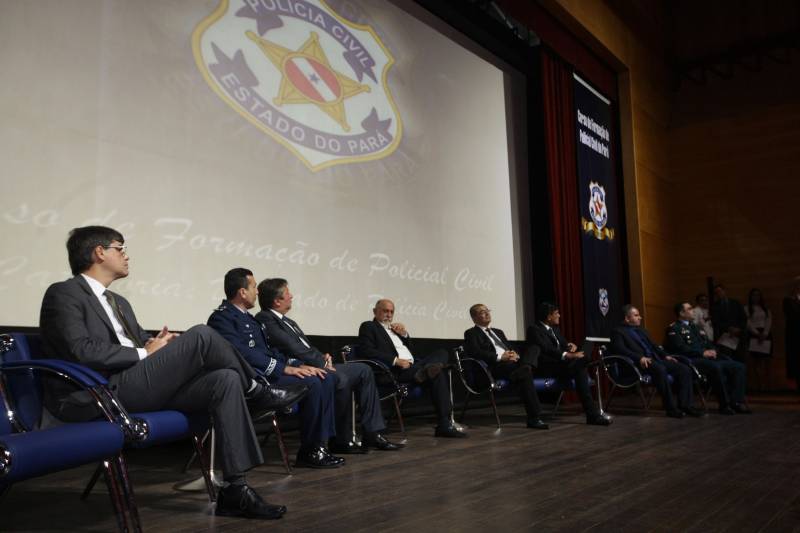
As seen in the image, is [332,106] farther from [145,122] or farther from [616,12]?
[616,12]

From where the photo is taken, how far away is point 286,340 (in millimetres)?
3541

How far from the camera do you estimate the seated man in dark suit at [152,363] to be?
82.7 inches

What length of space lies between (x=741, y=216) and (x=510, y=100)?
4224mm

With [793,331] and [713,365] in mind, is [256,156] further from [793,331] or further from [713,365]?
[793,331]

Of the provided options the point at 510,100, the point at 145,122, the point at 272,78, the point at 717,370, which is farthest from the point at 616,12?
the point at 145,122

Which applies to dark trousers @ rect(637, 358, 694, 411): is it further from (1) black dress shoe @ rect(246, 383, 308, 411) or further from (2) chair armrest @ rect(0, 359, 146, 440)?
(2) chair armrest @ rect(0, 359, 146, 440)

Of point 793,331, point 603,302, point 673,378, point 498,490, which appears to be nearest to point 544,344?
point 673,378

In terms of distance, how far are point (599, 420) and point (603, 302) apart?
3370mm

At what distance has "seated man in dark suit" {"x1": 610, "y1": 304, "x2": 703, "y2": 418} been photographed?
18.0 ft

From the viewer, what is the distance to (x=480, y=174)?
268 inches

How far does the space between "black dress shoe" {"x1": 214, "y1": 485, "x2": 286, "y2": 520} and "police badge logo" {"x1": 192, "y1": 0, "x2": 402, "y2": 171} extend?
2819 millimetres

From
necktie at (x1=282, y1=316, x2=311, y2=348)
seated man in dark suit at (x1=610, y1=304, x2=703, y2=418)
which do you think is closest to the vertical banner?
seated man in dark suit at (x1=610, y1=304, x2=703, y2=418)

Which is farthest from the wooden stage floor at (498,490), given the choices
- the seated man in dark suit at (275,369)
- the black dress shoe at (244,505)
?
the seated man in dark suit at (275,369)

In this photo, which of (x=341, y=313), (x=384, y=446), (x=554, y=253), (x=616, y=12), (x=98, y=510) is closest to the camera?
(x=98, y=510)
